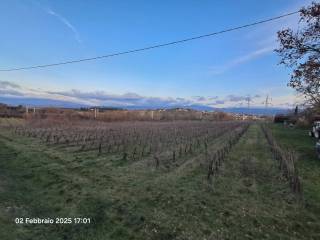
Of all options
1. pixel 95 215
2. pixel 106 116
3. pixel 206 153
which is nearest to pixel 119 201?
pixel 95 215

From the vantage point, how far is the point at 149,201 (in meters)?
6.72

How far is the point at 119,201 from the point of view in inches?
264

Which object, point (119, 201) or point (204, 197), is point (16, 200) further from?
point (204, 197)

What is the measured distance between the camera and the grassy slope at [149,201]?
5266mm

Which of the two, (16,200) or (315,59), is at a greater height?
(315,59)

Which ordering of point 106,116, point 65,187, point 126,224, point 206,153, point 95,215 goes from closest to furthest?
point 126,224 < point 95,215 < point 65,187 < point 206,153 < point 106,116

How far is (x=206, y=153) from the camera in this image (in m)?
13.4

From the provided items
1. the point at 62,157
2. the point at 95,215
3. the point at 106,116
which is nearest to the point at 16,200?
the point at 95,215

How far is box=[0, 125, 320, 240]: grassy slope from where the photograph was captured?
17.3 ft

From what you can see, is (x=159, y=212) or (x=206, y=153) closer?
(x=159, y=212)

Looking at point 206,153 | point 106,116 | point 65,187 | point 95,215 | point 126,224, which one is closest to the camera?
point 126,224

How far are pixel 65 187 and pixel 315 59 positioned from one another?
1241cm

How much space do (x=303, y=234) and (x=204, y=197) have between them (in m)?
2.30

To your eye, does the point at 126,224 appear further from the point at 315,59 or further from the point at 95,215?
the point at 315,59
